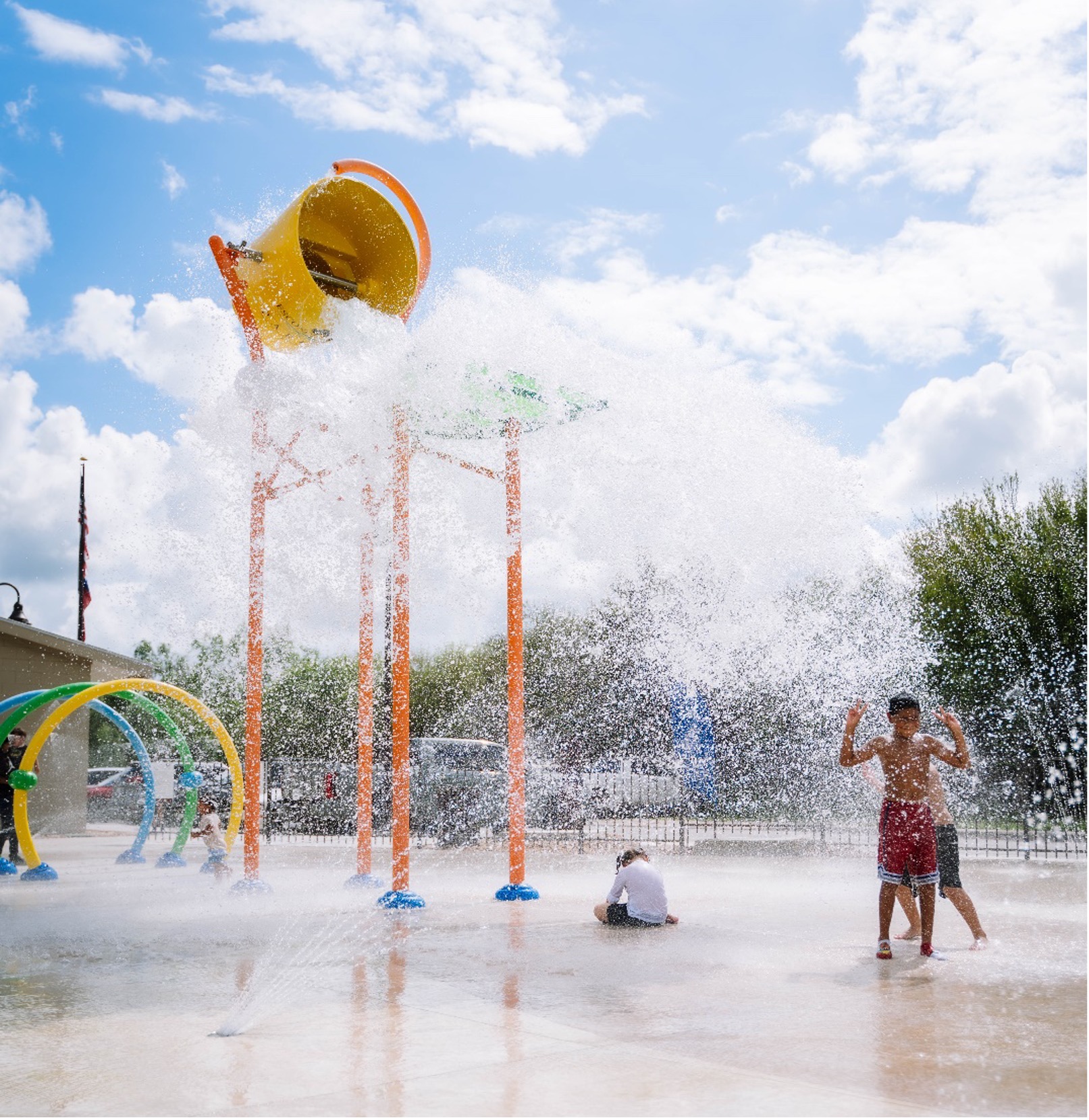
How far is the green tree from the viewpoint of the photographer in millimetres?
23688

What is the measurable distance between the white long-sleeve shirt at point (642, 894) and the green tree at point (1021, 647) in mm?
16683

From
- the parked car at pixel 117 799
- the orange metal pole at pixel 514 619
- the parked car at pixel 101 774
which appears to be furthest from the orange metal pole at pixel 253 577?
the parked car at pixel 101 774

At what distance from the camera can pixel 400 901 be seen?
373 inches

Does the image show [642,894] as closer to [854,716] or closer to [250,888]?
[854,716]

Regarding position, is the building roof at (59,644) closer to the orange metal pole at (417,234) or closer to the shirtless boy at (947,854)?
the orange metal pole at (417,234)

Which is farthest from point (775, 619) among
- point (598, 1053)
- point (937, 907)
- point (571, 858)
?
point (598, 1053)

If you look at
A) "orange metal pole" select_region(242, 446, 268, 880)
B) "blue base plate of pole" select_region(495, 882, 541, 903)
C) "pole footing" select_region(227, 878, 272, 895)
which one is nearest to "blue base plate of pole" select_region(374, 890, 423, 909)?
"blue base plate of pole" select_region(495, 882, 541, 903)

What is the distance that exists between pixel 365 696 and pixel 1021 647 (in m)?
18.3

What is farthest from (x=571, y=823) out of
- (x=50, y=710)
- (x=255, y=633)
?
(x=255, y=633)

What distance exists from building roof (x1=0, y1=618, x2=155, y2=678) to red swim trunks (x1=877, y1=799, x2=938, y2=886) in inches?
637

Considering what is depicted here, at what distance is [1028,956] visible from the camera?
7176 millimetres

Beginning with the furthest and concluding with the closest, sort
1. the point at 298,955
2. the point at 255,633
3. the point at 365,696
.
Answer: the point at 365,696, the point at 255,633, the point at 298,955

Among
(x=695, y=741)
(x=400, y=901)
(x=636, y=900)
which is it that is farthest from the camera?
(x=695, y=741)

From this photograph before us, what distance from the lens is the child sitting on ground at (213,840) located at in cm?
1268
